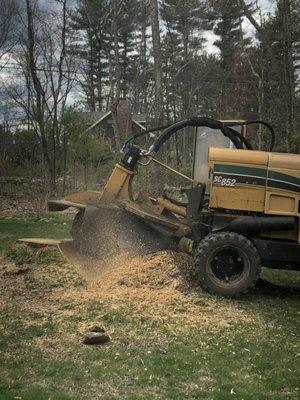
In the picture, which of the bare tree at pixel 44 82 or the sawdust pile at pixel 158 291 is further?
the bare tree at pixel 44 82

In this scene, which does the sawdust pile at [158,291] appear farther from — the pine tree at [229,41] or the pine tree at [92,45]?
the pine tree at [229,41]

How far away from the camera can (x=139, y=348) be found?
513cm

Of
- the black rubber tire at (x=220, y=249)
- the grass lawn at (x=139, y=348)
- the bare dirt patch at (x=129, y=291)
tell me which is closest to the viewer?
the grass lawn at (x=139, y=348)

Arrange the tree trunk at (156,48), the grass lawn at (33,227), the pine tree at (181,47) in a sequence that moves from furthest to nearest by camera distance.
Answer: the pine tree at (181,47)
the tree trunk at (156,48)
the grass lawn at (33,227)

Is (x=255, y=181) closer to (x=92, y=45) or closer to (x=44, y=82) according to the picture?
(x=44, y=82)

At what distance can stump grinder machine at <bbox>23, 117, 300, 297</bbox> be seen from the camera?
6.96 meters

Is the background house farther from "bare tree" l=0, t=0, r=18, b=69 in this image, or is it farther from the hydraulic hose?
the hydraulic hose

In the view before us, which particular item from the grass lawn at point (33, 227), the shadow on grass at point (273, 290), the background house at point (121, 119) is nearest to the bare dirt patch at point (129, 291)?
the shadow on grass at point (273, 290)

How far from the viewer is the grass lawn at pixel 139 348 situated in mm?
4320

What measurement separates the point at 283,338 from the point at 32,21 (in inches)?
705

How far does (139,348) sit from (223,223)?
2.63 meters

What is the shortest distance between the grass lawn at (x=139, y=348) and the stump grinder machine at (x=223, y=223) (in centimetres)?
48

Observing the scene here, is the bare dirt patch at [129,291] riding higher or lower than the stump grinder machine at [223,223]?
lower

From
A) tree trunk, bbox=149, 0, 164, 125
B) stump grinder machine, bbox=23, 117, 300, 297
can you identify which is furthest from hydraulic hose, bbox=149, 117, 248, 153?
tree trunk, bbox=149, 0, 164, 125
